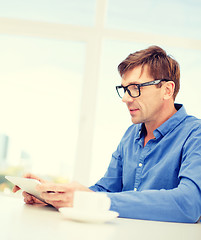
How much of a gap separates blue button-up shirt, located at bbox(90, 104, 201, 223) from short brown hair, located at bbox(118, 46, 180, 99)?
18 cm

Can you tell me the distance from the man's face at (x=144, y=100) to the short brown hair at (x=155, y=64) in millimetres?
33

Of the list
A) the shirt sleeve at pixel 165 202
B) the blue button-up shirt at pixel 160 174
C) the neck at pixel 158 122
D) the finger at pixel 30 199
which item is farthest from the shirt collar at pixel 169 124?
the finger at pixel 30 199

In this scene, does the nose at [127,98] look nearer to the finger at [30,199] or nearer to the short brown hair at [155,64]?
the short brown hair at [155,64]

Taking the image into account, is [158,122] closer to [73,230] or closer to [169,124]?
[169,124]

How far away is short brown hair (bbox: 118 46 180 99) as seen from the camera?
1.83 meters

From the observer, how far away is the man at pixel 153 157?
3.55 ft

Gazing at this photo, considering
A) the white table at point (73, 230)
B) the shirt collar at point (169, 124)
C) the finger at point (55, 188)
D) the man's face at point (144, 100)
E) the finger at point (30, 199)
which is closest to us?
the white table at point (73, 230)

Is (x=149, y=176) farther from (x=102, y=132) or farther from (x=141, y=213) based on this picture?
(x=102, y=132)

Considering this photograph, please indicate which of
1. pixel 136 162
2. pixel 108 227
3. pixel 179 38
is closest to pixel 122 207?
pixel 108 227

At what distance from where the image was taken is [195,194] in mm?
1159

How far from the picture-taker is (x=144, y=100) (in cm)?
180

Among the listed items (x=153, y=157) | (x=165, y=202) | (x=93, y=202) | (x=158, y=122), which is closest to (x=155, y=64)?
(x=158, y=122)

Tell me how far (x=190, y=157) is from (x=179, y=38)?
2497 millimetres

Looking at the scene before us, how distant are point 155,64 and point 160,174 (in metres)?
0.63
